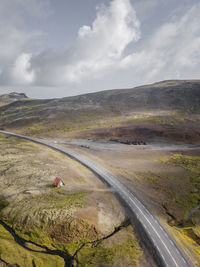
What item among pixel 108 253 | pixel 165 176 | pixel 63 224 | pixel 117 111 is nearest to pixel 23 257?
pixel 63 224

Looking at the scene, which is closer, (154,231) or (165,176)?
(154,231)

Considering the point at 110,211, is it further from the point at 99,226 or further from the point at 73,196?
the point at 73,196

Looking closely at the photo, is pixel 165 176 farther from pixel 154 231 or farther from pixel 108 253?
pixel 108 253

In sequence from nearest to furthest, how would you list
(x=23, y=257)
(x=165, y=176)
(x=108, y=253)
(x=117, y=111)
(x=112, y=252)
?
1. (x=23, y=257)
2. (x=108, y=253)
3. (x=112, y=252)
4. (x=165, y=176)
5. (x=117, y=111)

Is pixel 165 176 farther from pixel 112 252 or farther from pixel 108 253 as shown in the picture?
pixel 108 253

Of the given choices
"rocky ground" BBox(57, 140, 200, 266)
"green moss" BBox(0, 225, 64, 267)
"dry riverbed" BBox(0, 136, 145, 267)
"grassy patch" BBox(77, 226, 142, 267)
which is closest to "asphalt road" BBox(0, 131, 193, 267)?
"rocky ground" BBox(57, 140, 200, 266)

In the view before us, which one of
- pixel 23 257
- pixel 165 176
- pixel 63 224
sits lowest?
pixel 165 176

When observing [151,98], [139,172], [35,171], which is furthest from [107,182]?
[151,98]

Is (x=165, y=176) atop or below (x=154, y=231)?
atop

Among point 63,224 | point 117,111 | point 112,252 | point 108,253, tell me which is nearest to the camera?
point 108,253
